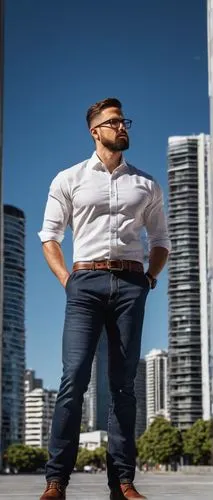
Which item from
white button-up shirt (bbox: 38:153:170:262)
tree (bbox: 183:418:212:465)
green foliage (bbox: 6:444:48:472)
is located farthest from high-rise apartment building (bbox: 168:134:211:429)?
white button-up shirt (bbox: 38:153:170:262)

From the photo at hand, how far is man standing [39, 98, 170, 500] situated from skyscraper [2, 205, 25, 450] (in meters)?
113

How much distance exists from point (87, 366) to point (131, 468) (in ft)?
1.29

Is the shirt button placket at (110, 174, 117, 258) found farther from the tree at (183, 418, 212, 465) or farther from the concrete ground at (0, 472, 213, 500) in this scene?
the tree at (183, 418, 212, 465)

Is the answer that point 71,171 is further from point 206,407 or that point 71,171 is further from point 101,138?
point 206,407

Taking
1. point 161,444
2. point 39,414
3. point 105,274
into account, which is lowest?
point 105,274

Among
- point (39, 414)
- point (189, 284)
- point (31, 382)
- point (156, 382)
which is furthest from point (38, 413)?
point (189, 284)

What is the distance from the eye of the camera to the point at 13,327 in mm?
125688

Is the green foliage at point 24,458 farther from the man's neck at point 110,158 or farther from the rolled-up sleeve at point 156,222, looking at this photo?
the man's neck at point 110,158

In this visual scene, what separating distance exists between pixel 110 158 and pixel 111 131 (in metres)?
0.10

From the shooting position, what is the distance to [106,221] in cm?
368

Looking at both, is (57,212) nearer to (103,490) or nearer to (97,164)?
(97,164)

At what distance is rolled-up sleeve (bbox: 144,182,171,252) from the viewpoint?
384 centimetres

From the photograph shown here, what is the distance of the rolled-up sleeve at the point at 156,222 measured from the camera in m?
3.84

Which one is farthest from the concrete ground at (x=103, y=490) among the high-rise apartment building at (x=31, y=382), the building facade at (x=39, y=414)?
the high-rise apartment building at (x=31, y=382)
